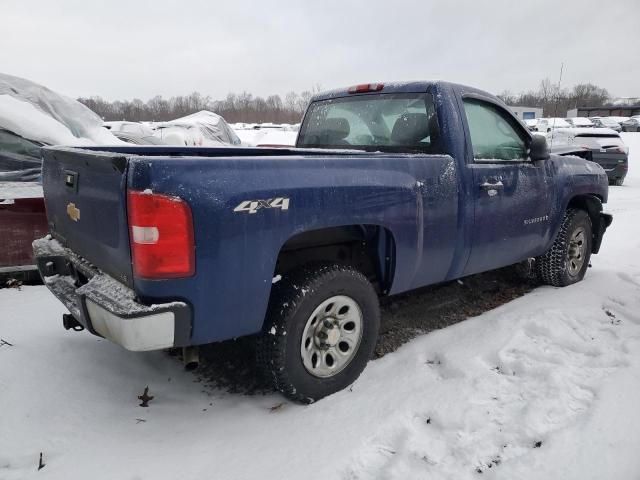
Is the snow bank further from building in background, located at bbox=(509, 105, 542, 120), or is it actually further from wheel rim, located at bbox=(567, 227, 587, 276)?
wheel rim, located at bbox=(567, 227, 587, 276)

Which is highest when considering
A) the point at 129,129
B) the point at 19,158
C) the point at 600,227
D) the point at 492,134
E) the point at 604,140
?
the point at 129,129

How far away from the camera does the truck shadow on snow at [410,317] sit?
305cm

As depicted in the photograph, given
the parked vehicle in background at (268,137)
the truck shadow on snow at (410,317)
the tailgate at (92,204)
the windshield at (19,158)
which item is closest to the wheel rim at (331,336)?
the truck shadow on snow at (410,317)

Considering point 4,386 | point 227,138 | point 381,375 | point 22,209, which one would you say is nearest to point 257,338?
point 381,375

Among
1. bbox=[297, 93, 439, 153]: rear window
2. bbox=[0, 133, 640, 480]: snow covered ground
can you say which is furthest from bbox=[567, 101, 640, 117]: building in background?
bbox=[0, 133, 640, 480]: snow covered ground

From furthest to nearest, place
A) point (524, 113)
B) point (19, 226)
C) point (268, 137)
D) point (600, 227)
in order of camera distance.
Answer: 1. point (268, 137)
2. point (524, 113)
3. point (600, 227)
4. point (19, 226)

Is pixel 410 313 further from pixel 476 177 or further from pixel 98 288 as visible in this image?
pixel 98 288

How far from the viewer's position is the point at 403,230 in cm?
293

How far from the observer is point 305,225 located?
2.47m

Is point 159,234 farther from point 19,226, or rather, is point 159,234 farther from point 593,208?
point 593,208

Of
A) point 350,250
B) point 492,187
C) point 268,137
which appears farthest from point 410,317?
point 268,137

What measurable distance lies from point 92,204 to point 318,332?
138 centimetres

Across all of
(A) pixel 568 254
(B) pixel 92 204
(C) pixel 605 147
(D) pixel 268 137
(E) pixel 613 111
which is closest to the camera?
(B) pixel 92 204

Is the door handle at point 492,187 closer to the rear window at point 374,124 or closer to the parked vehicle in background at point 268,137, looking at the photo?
the rear window at point 374,124
